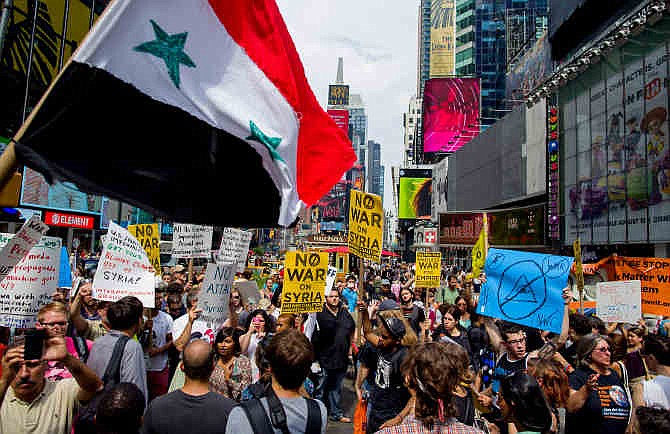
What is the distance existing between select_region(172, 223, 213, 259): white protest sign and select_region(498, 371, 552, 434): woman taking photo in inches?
283

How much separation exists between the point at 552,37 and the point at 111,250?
41.0 m

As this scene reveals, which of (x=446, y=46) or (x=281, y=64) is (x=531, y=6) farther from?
(x=281, y=64)

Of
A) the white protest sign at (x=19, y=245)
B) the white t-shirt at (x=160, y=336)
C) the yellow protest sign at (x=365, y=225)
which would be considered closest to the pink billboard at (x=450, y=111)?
the yellow protest sign at (x=365, y=225)

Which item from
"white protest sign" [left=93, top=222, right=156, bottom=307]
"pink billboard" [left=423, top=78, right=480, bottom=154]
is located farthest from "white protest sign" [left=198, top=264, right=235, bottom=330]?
"pink billboard" [left=423, top=78, right=480, bottom=154]

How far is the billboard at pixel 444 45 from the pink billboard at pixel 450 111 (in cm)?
3944

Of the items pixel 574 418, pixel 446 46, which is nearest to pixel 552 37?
pixel 574 418

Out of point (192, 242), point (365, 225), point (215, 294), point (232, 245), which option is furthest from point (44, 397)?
point (192, 242)

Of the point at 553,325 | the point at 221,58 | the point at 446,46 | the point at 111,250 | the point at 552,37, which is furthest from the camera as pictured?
the point at 446,46

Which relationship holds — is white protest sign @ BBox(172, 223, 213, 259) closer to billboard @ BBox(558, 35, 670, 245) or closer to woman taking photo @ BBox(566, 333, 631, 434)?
woman taking photo @ BBox(566, 333, 631, 434)

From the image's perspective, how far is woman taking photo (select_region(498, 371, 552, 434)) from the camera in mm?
2814

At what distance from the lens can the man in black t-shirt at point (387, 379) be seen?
4426mm

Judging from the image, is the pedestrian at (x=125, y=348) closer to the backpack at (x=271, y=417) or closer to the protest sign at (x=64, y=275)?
the backpack at (x=271, y=417)

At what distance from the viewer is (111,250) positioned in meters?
5.38

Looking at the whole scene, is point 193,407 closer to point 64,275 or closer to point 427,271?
point 64,275
